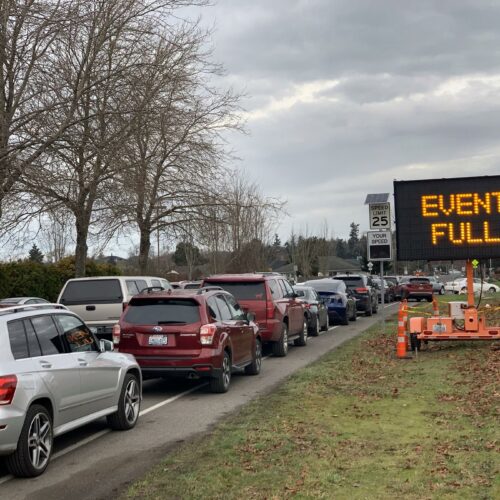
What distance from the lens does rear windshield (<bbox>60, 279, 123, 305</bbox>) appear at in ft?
57.7

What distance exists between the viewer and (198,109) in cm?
2894

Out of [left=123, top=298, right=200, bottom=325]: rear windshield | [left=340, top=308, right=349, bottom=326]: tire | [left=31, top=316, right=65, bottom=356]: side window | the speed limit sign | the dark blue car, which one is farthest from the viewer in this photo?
[left=340, top=308, right=349, bottom=326]: tire

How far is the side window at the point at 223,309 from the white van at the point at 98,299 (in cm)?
521

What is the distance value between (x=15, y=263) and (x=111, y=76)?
45.2 feet

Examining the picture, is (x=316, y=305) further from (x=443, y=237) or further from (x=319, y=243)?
(x=319, y=243)

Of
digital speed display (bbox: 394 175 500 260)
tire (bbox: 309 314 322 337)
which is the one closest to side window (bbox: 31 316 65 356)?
digital speed display (bbox: 394 175 500 260)

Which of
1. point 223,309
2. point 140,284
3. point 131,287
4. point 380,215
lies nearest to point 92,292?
point 131,287

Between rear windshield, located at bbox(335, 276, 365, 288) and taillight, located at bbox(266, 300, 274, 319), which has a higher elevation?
rear windshield, located at bbox(335, 276, 365, 288)

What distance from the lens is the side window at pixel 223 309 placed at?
12.2 meters

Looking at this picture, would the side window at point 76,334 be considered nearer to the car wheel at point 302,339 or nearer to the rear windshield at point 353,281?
the car wheel at point 302,339

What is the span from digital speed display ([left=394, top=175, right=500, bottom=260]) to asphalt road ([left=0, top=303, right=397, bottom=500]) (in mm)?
3795

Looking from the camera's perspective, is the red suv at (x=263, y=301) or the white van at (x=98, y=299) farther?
the white van at (x=98, y=299)

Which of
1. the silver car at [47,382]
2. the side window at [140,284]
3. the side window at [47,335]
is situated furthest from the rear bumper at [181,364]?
the side window at [140,284]

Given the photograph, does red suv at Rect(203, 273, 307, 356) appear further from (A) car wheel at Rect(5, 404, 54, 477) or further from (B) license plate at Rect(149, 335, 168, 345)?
(A) car wheel at Rect(5, 404, 54, 477)
